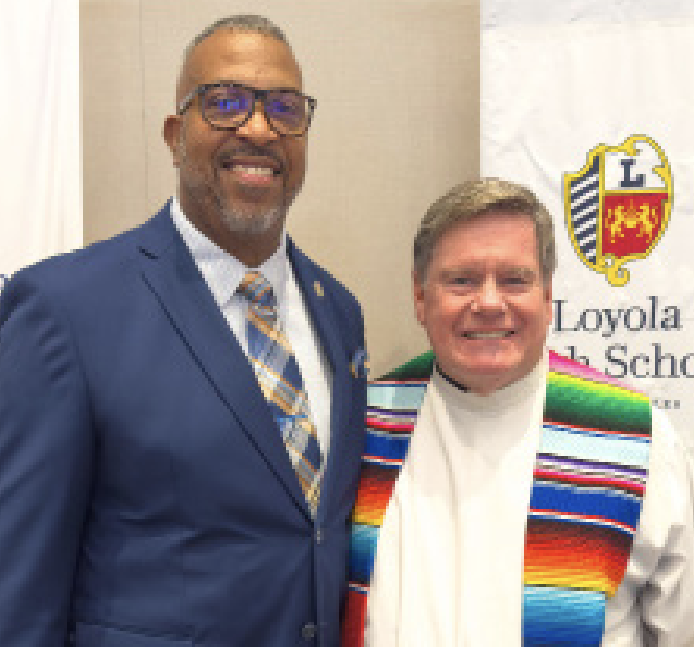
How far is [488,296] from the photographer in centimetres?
181

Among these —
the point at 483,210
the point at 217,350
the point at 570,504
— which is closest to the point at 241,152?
the point at 217,350

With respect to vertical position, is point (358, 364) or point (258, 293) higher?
point (258, 293)

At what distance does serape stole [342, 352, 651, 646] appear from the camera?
177cm

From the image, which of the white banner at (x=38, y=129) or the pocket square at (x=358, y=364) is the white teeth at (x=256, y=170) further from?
the white banner at (x=38, y=129)

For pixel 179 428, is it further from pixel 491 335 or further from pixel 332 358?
pixel 491 335

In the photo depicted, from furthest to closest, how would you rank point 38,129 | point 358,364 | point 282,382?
point 38,129 → point 358,364 → point 282,382

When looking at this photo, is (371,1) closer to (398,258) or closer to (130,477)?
(398,258)

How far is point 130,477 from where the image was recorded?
5.17ft

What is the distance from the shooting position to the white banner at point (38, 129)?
2.63 m

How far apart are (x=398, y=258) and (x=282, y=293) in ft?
4.65

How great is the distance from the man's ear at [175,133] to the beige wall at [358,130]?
1333mm

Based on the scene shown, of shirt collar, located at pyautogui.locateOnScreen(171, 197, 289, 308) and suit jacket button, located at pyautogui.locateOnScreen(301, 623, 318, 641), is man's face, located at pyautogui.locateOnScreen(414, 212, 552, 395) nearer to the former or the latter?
shirt collar, located at pyautogui.locateOnScreen(171, 197, 289, 308)

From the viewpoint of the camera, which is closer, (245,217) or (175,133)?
(245,217)

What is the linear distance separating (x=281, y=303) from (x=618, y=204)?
1415 mm
